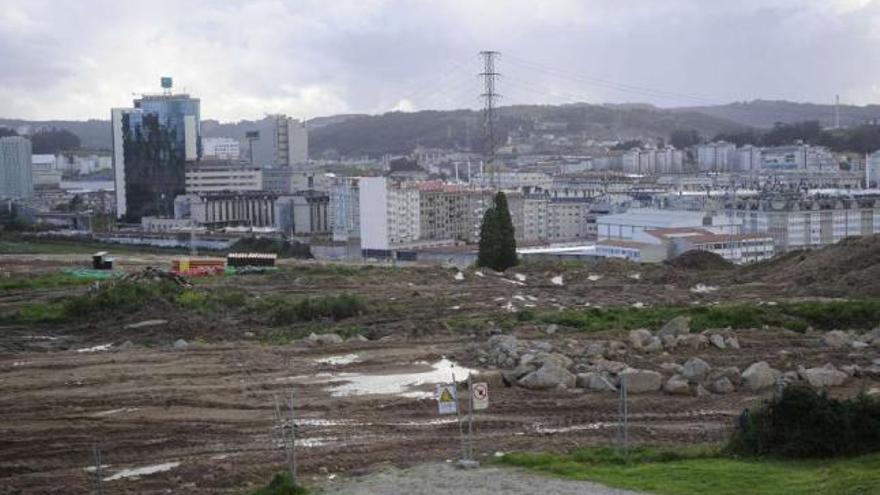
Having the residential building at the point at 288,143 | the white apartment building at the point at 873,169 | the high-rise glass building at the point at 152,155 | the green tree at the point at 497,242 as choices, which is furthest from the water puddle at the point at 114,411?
the residential building at the point at 288,143

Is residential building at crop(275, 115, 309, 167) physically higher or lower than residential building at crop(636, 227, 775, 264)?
higher

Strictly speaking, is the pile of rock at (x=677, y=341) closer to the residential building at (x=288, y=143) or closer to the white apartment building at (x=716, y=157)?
the residential building at (x=288, y=143)

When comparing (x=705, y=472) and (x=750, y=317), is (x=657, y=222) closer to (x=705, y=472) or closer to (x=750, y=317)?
(x=750, y=317)

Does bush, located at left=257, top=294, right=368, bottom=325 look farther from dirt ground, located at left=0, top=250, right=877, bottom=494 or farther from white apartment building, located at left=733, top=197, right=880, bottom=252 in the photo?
white apartment building, located at left=733, top=197, right=880, bottom=252

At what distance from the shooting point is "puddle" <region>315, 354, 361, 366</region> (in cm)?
1909

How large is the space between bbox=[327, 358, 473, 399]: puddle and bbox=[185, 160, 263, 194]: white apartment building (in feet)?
245

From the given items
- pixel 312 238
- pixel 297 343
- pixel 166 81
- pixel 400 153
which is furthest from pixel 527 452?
pixel 400 153

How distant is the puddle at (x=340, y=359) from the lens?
19.1 m

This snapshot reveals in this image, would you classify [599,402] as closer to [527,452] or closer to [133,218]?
[527,452]

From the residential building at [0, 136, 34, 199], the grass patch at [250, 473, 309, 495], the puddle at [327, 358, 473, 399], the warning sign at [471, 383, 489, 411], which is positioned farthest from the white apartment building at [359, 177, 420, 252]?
the residential building at [0, 136, 34, 199]

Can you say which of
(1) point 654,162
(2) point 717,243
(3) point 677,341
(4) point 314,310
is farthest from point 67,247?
(1) point 654,162

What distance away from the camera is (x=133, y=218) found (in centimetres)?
8775

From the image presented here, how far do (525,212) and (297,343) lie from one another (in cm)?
5328

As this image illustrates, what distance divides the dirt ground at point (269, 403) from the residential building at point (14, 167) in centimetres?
10776
